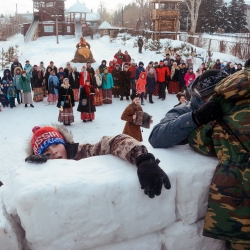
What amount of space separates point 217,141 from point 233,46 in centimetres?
2067

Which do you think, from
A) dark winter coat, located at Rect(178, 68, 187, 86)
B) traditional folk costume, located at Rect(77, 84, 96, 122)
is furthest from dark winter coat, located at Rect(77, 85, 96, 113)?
dark winter coat, located at Rect(178, 68, 187, 86)

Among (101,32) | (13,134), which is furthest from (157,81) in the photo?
(101,32)

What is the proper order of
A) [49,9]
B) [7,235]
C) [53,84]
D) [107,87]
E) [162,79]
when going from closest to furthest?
[7,235]
[53,84]
[107,87]
[162,79]
[49,9]

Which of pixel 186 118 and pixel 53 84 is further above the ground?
pixel 186 118

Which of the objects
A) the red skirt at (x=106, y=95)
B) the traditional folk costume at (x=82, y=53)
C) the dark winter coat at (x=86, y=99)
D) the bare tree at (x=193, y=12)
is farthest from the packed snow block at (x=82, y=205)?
the bare tree at (x=193, y=12)

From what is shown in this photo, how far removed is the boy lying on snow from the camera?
130 cm

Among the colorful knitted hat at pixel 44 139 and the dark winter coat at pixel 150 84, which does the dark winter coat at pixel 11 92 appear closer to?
the dark winter coat at pixel 150 84

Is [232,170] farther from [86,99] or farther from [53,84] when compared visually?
[53,84]

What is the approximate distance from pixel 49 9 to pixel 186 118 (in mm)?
35941

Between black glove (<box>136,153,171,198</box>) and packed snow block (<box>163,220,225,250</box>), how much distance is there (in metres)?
0.26

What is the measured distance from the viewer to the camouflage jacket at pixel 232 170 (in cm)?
129

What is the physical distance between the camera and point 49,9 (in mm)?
33969

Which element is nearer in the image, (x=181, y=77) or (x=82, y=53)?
(x=181, y=77)

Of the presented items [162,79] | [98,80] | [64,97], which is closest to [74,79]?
[98,80]
